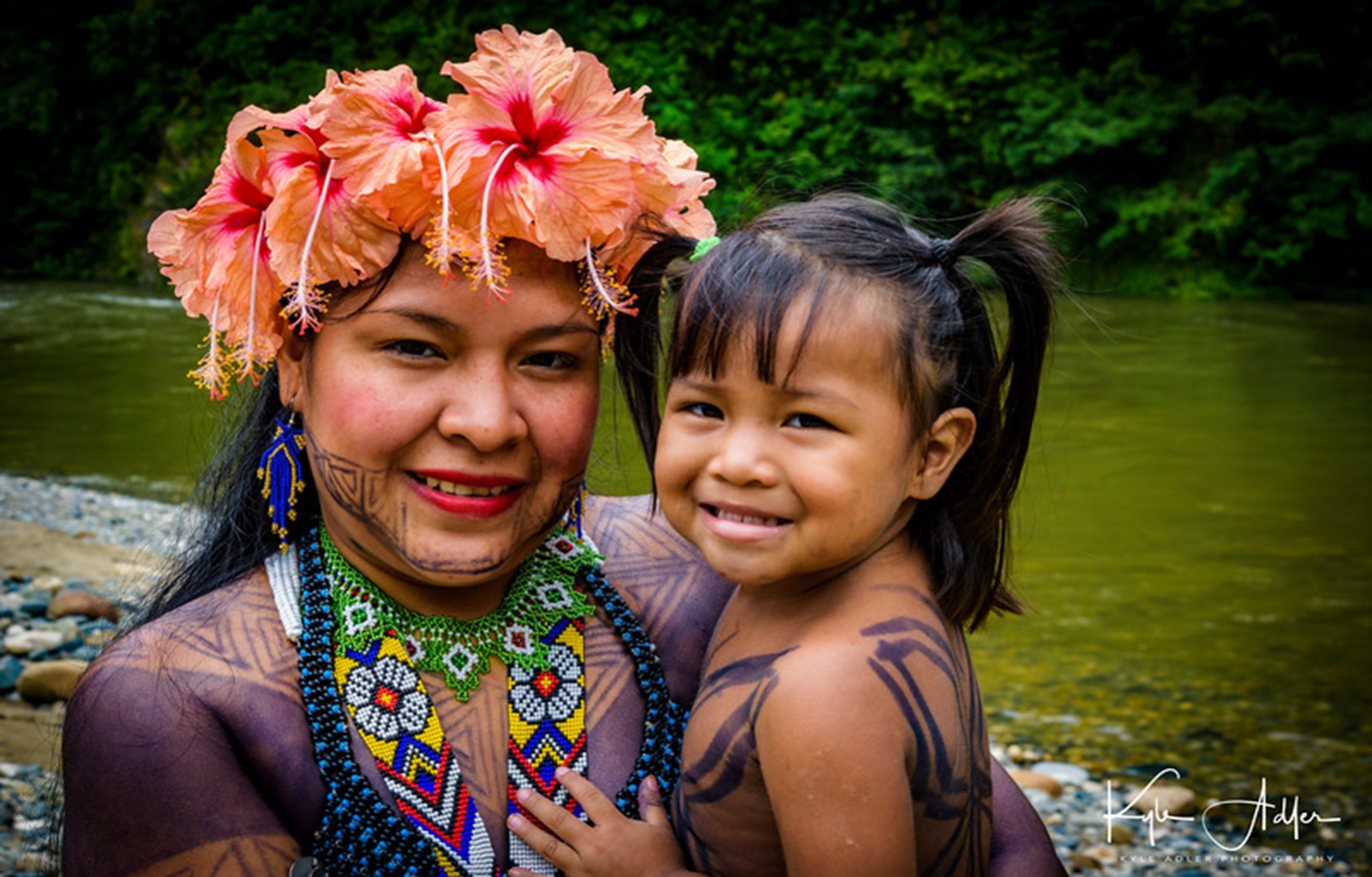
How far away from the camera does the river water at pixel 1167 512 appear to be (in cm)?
579

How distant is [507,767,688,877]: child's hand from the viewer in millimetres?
1926

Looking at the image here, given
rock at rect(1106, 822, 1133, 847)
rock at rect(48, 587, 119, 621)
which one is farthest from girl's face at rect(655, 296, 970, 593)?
rock at rect(48, 587, 119, 621)

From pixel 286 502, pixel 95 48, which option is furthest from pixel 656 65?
pixel 286 502

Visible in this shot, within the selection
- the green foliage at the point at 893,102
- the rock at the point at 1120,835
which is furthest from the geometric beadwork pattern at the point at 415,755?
the green foliage at the point at 893,102

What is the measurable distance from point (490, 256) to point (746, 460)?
0.47 meters

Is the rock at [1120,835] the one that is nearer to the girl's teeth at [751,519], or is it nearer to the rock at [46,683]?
the girl's teeth at [751,519]

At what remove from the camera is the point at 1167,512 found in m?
9.12

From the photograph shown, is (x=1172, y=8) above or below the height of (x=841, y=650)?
above

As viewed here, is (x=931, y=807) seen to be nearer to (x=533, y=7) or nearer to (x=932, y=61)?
(x=932, y=61)

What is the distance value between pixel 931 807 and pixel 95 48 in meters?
24.7

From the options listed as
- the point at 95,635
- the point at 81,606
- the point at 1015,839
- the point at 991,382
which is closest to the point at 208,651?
the point at 991,382

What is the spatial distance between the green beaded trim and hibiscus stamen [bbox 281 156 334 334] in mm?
380

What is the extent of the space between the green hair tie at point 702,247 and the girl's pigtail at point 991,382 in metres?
0.34

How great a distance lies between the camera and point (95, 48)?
23047 mm
